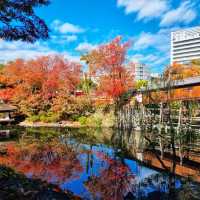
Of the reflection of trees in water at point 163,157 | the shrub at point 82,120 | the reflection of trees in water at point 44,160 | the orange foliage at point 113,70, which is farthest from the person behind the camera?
the orange foliage at point 113,70

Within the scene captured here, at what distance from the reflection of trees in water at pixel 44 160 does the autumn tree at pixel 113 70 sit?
44.2 feet

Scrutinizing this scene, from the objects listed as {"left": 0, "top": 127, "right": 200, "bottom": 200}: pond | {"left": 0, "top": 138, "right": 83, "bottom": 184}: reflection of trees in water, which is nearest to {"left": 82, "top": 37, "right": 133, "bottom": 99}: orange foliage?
{"left": 0, "top": 127, "right": 200, "bottom": 200}: pond

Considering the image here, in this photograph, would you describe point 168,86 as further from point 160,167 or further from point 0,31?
point 0,31

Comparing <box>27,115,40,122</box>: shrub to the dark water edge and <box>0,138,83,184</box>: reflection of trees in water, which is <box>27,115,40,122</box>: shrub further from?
the dark water edge

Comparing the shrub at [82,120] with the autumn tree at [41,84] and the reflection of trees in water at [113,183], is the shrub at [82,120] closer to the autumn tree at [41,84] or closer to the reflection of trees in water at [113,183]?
the autumn tree at [41,84]

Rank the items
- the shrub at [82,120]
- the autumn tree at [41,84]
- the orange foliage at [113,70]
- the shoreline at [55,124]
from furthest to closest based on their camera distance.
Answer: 1. the autumn tree at [41,84]
2. the orange foliage at [113,70]
3. the shrub at [82,120]
4. the shoreline at [55,124]

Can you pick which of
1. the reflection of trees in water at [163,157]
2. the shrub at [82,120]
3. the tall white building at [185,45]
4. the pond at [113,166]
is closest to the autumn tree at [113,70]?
the shrub at [82,120]

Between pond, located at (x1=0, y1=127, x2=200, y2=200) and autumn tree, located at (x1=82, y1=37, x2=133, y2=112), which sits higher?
autumn tree, located at (x1=82, y1=37, x2=133, y2=112)

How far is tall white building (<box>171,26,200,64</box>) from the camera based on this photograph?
91150 mm

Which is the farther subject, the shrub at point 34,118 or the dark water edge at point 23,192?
the shrub at point 34,118

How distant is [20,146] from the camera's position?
1736cm

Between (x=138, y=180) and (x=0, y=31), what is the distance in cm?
678

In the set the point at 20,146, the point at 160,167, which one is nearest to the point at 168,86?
the point at 160,167

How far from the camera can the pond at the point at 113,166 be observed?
8828mm
